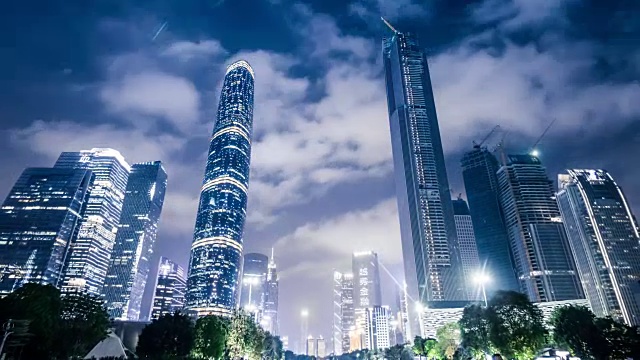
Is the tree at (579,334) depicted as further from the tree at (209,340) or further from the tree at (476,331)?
the tree at (209,340)

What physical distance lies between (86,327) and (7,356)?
29.8ft

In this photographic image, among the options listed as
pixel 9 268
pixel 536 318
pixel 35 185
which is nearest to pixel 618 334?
pixel 536 318

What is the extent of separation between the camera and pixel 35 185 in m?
186

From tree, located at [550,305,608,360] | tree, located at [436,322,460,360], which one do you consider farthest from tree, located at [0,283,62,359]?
tree, located at [436,322,460,360]

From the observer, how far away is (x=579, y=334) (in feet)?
172

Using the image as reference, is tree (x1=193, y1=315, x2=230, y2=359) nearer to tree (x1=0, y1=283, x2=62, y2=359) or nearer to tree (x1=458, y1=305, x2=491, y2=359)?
tree (x1=0, y1=283, x2=62, y2=359)

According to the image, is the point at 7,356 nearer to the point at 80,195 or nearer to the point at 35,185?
the point at 80,195

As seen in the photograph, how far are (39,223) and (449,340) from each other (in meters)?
188

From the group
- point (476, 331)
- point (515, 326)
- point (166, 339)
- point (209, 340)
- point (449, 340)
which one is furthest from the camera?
point (449, 340)

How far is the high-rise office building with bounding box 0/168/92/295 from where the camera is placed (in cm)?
16555

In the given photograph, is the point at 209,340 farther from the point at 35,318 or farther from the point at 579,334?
the point at 579,334

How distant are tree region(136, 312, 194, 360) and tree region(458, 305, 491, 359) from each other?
51777 millimetres

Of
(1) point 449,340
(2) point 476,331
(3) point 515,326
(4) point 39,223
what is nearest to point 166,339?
(3) point 515,326

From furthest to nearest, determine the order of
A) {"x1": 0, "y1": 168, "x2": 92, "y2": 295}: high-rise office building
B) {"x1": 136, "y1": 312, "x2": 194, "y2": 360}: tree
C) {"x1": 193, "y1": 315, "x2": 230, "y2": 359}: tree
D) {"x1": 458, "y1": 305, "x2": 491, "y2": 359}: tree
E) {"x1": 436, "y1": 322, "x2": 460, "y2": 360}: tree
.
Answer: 1. {"x1": 0, "y1": 168, "x2": 92, "y2": 295}: high-rise office building
2. {"x1": 436, "y1": 322, "x2": 460, "y2": 360}: tree
3. {"x1": 458, "y1": 305, "x2": 491, "y2": 359}: tree
4. {"x1": 193, "y1": 315, "x2": 230, "y2": 359}: tree
5. {"x1": 136, "y1": 312, "x2": 194, "y2": 360}: tree
